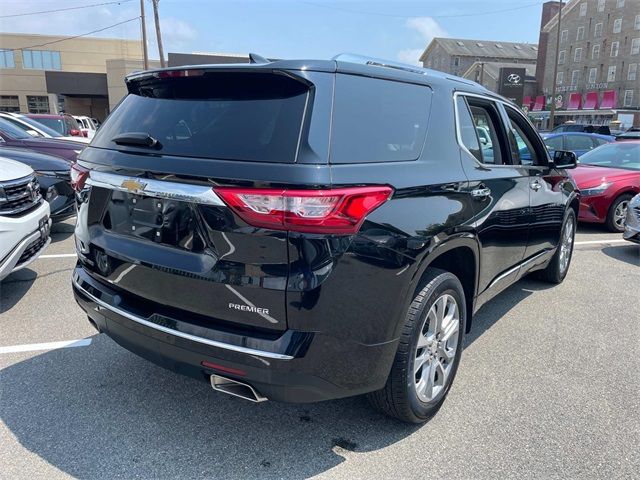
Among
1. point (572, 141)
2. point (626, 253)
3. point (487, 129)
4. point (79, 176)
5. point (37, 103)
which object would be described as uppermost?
point (37, 103)

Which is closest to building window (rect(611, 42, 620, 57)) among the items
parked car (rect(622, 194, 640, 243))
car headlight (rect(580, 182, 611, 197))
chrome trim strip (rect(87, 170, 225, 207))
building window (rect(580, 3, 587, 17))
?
building window (rect(580, 3, 587, 17))

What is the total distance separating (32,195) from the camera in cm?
463

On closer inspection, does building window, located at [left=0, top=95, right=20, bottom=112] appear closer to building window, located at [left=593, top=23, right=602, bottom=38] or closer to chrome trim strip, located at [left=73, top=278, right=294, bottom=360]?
chrome trim strip, located at [left=73, top=278, right=294, bottom=360]

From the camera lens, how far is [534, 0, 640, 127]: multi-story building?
56125 millimetres

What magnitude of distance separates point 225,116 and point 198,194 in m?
0.44

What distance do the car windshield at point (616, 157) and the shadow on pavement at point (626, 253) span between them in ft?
6.63

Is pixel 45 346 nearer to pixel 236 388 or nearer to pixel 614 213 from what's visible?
pixel 236 388

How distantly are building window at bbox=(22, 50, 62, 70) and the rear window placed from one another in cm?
6413

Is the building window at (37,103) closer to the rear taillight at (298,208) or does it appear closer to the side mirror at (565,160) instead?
the side mirror at (565,160)

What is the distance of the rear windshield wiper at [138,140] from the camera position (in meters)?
2.46

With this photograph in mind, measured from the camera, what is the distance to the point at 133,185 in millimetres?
2389

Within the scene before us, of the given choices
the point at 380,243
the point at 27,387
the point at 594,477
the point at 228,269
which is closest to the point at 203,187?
the point at 228,269

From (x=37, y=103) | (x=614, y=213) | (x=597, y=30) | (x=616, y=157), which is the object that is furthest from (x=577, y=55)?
(x=614, y=213)

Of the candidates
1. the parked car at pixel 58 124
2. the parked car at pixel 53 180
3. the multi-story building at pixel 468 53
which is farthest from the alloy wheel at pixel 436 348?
the multi-story building at pixel 468 53
